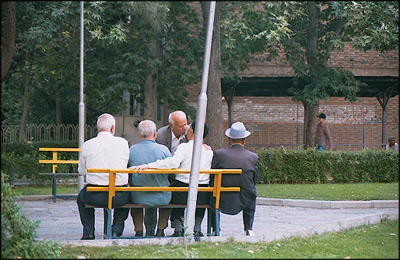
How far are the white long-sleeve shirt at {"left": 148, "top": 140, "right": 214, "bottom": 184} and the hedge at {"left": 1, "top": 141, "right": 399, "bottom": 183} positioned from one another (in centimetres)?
951

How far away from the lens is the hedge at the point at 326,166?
18.6 meters

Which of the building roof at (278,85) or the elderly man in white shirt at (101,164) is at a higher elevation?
the building roof at (278,85)

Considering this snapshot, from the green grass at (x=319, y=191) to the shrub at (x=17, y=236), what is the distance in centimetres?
850

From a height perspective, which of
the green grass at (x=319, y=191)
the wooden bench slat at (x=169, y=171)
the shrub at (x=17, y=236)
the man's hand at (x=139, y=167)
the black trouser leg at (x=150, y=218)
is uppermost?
the man's hand at (x=139, y=167)

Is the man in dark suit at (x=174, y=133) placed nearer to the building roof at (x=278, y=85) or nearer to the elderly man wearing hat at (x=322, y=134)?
the elderly man wearing hat at (x=322, y=134)

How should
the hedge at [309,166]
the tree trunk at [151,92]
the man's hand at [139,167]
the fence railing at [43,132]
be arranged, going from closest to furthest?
the man's hand at [139,167]
the hedge at [309,166]
the tree trunk at [151,92]
the fence railing at [43,132]

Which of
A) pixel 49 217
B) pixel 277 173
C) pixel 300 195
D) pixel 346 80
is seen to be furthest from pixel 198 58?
pixel 49 217

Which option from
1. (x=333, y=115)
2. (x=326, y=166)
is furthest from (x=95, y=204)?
(x=333, y=115)

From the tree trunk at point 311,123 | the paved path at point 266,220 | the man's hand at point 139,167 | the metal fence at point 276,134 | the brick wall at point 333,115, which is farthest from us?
the brick wall at point 333,115

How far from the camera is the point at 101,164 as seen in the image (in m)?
8.52

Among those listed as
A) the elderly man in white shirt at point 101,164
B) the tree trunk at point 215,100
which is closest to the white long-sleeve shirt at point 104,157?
the elderly man in white shirt at point 101,164

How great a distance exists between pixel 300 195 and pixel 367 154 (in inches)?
191

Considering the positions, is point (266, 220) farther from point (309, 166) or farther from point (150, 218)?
point (309, 166)

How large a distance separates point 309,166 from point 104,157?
36.3 ft
